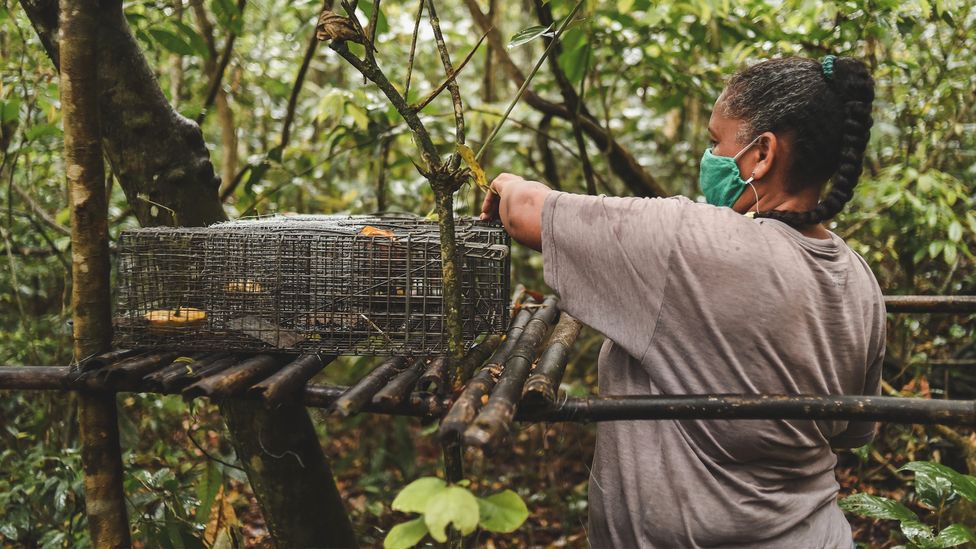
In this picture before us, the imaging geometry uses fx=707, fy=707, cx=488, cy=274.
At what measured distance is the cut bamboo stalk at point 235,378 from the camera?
136 cm

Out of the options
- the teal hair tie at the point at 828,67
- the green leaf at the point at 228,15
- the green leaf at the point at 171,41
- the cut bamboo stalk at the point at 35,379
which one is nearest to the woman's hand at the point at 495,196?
the teal hair tie at the point at 828,67

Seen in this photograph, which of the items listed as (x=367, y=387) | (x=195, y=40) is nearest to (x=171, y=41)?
(x=195, y=40)

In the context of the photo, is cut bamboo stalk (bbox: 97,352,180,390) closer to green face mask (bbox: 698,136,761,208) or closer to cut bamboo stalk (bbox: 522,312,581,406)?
cut bamboo stalk (bbox: 522,312,581,406)

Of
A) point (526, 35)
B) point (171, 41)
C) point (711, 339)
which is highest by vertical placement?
point (171, 41)

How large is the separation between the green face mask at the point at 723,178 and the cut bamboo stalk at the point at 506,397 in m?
0.55

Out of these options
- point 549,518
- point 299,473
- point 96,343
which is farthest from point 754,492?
point 549,518

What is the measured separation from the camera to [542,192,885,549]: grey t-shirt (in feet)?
4.42

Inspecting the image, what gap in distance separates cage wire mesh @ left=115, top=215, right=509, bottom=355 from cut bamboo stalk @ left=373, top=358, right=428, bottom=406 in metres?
0.06

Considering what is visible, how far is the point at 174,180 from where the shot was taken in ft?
6.98

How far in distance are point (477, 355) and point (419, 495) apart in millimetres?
592

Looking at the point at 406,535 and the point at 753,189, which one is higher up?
the point at 753,189

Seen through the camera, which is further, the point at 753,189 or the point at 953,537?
the point at 953,537

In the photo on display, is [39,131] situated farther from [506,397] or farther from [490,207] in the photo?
[506,397]

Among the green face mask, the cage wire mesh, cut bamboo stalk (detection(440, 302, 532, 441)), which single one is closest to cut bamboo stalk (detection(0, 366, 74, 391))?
the cage wire mesh
